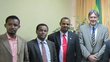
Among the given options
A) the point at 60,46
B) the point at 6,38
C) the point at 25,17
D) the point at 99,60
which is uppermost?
the point at 25,17

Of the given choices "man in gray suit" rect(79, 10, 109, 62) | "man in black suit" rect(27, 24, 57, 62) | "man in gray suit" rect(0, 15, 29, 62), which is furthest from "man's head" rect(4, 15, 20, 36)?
"man in gray suit" rect(79, 10, 109, 62)

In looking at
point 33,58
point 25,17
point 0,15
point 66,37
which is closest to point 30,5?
point 25,17

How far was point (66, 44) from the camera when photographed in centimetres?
376

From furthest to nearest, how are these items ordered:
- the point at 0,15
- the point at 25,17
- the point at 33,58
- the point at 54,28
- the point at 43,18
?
the point at 54,28 < the point at 43,18 < the point at 25,17 < the point at 0,15 < the point at 33,58

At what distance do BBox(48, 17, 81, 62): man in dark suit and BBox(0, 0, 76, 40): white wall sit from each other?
647mm

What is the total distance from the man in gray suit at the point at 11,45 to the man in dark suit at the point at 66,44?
852 mm

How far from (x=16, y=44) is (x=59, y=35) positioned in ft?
3.42

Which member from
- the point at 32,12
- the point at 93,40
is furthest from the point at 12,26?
the point at 93,40

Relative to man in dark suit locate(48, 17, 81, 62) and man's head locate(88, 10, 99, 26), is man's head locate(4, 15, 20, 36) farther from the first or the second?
man's head locate(88, 10, 99, 26)

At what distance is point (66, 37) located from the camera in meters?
3.79

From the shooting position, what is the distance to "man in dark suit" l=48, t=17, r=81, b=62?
A: 3.72m

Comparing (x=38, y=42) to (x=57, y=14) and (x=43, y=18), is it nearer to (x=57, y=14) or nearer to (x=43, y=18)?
(x=43, y=18)

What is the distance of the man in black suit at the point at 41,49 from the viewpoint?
3314 mm

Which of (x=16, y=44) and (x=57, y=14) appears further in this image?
(x=57, y=14)
